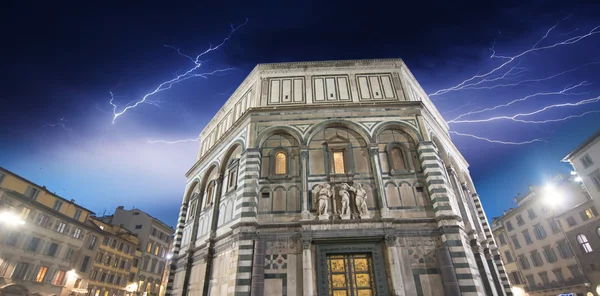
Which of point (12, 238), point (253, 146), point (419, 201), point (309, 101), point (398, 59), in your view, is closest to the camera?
point (419, 201)

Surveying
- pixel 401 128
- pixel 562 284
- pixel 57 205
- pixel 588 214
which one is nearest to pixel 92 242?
pixel 57 205

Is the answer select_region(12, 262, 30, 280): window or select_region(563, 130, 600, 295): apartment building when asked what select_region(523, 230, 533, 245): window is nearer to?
select_region(563, 130, 600, 295): apartment building

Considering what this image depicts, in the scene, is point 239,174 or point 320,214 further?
point 239,174

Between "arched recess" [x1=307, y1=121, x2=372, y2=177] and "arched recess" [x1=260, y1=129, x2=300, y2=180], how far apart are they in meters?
0.80

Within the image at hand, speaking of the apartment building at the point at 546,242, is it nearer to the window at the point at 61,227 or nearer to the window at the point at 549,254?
the window at the point at 549,254

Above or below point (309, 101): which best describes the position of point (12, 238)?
below

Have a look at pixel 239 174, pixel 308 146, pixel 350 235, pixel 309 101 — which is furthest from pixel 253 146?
pixel 350 235

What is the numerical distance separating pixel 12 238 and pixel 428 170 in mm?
31739

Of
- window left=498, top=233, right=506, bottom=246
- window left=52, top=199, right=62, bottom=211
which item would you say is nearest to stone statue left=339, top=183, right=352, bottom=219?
window left=52, top=199, right=62, bottom=211

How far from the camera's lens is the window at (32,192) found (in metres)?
25.7

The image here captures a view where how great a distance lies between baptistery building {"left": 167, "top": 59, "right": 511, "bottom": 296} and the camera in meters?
11.7

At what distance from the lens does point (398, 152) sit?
587 inches

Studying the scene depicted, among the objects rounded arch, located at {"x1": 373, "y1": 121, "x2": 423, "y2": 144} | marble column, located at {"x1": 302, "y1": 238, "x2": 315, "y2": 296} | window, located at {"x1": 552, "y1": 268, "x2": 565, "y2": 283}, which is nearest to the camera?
marble column, located at {"x1": 302, "y1": 238, "x2": 315, "y2": 296}

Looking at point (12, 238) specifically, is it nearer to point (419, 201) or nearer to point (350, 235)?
point (350, 235)
